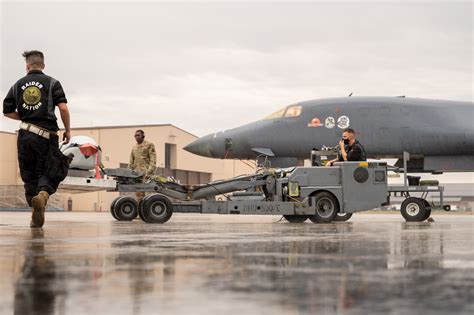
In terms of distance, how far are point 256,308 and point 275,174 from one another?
33.7 feet

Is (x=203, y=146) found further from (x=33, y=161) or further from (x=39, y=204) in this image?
(x=39, y=204)

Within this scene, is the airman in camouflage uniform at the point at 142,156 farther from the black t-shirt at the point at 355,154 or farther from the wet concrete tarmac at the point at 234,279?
the wet concrete tarmac at the point at 234,279

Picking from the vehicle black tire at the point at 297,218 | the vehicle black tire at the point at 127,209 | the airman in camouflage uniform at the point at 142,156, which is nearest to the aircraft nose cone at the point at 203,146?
the airman in camouflage uniform at the point at 142,156

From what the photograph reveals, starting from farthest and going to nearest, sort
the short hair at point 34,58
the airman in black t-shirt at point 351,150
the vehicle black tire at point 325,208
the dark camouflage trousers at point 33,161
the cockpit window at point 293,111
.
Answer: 1. the cockpit window at point 293,111
2. the airman in black t-shirt at point 351,150
3. the vehicle black tire at point 325,208
4. the short hair at point 34,58
5. the dark camouflage trousers at point 33,161

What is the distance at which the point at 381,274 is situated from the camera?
3.40m

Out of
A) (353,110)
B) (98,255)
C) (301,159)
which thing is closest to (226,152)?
(301,159)

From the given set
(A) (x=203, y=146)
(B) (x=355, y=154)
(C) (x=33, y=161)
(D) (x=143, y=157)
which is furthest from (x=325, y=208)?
(A) (x=203, y=146)

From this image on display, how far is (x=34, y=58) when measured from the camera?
797 cm

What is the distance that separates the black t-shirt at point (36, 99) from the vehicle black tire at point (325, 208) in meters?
5.66

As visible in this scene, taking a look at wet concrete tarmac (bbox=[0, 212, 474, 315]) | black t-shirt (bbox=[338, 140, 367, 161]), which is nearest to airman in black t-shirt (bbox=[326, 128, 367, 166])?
black t-shirt (bbox=[338, 140, 367, 161])

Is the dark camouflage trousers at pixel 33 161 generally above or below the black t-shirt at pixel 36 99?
below

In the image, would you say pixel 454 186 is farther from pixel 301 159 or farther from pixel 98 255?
pixel 98 255

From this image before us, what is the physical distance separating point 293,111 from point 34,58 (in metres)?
11.1

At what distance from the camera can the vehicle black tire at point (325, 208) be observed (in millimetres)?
11961
